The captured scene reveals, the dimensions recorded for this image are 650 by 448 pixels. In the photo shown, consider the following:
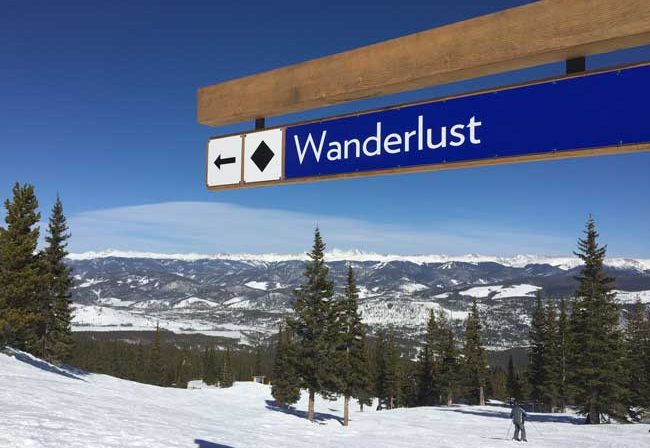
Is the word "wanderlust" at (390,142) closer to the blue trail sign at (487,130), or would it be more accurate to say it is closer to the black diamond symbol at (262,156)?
the blue trail sign at (487,130)

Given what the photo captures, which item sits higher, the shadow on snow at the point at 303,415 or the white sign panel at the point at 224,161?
the white sign panel at the point at 224,161

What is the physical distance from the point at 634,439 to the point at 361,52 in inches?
1288

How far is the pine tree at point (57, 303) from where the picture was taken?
47188mm

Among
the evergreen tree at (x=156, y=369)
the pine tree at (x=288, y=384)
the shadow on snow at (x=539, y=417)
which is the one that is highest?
the pine tree at (x=288, y=384)

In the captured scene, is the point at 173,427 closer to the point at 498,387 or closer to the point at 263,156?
the point at 263,156

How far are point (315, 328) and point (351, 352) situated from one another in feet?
14.5

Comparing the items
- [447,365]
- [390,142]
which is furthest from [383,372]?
[390,142]

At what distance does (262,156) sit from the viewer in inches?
170

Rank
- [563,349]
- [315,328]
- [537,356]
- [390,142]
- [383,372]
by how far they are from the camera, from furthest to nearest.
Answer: [383,372] < [537,356] < [563,349] < [315,328] < [390,142]

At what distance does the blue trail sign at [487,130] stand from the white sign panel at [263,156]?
0.11 metres

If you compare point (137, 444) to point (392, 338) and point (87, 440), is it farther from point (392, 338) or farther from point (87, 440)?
point (392, 338)

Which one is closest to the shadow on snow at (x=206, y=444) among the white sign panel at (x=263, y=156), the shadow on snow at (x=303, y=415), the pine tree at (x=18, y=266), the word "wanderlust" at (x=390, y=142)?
the white sign panel at (x=263, y=156)

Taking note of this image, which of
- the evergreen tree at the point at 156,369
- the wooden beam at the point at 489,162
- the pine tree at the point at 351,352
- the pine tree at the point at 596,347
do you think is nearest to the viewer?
the wooden beam at the point at 489,162

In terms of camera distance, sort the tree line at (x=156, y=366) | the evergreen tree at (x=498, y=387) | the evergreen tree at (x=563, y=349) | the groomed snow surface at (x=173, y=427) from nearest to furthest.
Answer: the groomed snow surface at (x=173, y=427) → the evergreen tree at (x=563, y=349) → the tree line at (x=156, y=366) → the evergreen tree at (x=498, y=387)
